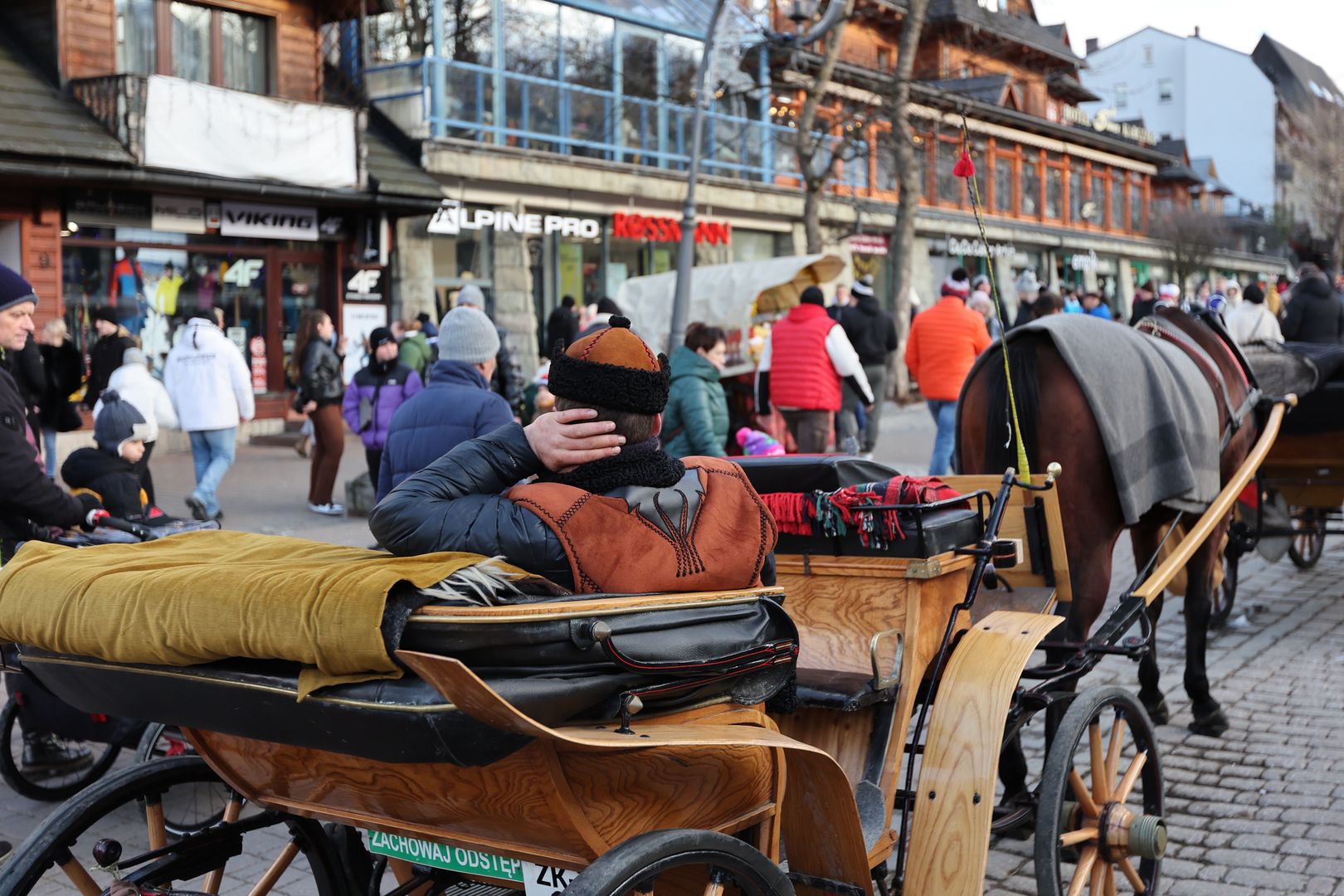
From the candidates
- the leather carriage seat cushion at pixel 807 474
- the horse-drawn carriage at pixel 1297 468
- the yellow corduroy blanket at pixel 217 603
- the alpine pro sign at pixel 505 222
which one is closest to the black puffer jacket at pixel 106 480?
the leather carriage seat cushion at pixel 807 474

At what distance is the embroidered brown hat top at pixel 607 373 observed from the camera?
2.90 m

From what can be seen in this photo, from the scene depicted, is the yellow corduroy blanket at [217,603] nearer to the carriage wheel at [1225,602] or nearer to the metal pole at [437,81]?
the carriage wheel at [1225,602]

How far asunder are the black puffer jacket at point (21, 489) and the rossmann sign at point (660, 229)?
20104mm

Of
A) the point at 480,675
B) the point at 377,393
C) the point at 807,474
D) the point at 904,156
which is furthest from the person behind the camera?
the point at 904,156

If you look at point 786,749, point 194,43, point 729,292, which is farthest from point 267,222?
point 786,749

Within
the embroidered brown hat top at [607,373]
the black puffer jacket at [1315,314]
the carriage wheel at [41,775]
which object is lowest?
the carriage wheel at [41,775]

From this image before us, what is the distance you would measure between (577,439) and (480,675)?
620mm

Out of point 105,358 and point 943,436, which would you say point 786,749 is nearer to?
point 943,436

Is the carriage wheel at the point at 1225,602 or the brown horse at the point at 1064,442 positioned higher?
the brown horse at the point at 1064,442

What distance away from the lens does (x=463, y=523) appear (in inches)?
111

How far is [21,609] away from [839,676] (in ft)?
6.98

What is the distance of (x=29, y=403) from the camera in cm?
972

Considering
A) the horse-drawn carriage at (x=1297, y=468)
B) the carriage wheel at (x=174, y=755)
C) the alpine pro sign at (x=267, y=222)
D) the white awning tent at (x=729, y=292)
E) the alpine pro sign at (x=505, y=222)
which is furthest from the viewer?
the alpine pro sign at (x=505, y=222)

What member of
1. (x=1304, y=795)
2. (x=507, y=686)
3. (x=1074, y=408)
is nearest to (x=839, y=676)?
(x=507, y=686)
